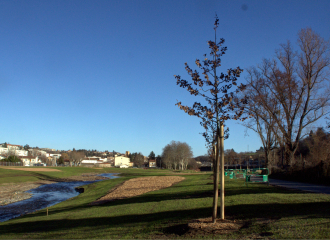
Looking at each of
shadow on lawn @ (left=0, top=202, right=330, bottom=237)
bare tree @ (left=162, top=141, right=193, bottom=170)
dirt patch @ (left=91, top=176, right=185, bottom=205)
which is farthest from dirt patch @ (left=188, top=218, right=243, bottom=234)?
bare tree @ (left=162, top=141, right=193, bottom=170)

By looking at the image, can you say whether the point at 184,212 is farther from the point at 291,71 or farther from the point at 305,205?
the point at 291,71

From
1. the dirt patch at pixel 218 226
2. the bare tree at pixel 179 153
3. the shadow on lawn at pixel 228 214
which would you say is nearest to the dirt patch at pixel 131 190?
the shadow on lawn at pixel 228 214

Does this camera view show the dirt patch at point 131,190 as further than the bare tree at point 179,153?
No

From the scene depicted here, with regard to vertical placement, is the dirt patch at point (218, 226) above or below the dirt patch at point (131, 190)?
above

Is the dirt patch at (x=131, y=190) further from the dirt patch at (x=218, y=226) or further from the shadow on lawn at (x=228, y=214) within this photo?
the dirt patch at (x=218, y=226)

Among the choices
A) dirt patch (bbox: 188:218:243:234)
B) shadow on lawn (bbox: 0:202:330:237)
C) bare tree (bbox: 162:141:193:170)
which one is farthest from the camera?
bare tree (bbox: 162:141:193:170)

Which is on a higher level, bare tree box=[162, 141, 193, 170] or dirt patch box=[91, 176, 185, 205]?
bare tree box=[162, 141, 193, 170]

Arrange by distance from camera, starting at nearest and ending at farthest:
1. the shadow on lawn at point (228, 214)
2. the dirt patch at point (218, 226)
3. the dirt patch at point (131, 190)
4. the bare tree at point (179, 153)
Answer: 1. the dirt patch at point (218, 226)
2. the shadow on lawn at point (228, 214)
3. the dirt patch at point (131, 190)
4. the bare tree at point (179, 153)

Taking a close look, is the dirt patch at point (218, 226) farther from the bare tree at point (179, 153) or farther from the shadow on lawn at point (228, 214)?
A: the bare tree at point (179, 153)

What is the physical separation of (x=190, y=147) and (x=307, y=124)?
8668 cm

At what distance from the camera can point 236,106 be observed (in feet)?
25.1

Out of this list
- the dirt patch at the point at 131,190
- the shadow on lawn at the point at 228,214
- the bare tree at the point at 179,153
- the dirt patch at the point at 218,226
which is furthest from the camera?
the bare tree at the point at 179,153

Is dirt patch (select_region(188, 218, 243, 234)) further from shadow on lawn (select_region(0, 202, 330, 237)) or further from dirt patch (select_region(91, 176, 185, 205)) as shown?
dirt patch (select_region(91, 176, 185, 205))

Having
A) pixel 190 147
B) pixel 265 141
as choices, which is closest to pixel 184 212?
pixel 265 141
